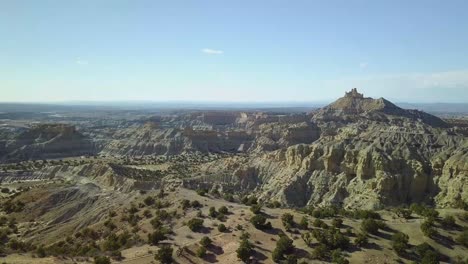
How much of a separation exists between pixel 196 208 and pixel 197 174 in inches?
1825

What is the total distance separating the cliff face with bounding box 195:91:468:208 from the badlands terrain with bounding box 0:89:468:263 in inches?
9.4

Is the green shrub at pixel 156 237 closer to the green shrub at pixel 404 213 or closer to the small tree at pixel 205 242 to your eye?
the small tree at pixel 205 242

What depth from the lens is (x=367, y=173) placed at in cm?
7625

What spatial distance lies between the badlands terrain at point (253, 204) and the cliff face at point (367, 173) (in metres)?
0.24

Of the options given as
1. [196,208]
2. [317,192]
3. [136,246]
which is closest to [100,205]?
[196,208]

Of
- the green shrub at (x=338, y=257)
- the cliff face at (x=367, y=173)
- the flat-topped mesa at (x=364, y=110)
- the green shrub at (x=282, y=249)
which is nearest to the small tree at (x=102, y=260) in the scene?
the green shrub at (x=282, y=249)

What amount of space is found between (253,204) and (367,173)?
100.0 feet

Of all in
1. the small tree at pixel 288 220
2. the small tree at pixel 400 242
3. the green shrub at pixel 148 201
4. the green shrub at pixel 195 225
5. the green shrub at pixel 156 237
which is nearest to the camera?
the small tree at pixel 400 242

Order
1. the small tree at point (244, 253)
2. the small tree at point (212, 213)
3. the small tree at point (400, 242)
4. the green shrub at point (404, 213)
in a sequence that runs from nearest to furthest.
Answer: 1. the small tree at point (244, 253)
2. the small tree at point (400, 242)
3. the green shrub at point (404, 213)
4. the small tree at point (212, 213)

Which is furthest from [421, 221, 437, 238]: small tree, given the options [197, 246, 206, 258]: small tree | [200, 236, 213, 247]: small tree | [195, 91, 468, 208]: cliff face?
[195, 91, 468, 208]: cliff face

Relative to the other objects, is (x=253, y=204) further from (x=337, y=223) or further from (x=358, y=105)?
(x=358, y=105)

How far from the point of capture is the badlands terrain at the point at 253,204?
37.9 m

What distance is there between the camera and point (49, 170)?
3895 inches

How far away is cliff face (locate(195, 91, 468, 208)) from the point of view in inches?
2768
